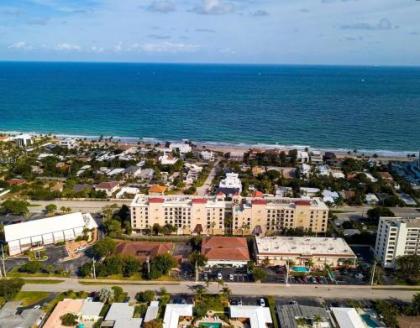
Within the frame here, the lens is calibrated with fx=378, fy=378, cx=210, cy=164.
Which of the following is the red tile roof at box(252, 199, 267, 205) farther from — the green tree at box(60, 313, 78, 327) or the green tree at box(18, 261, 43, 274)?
the green tree at box(18, 261, 43, 274)

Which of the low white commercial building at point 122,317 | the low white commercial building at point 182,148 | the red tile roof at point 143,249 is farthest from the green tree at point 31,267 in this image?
the low white commercial building at point 182,148

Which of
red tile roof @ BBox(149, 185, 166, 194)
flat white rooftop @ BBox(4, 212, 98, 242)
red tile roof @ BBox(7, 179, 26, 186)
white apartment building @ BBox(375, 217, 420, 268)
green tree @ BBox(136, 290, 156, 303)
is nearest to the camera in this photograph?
green tree @ BBox(136, 290, 156, 303)

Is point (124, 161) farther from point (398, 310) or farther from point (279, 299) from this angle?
point (398, 310)

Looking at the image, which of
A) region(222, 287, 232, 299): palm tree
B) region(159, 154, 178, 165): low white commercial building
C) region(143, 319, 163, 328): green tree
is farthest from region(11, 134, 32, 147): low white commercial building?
region(143, 319, 163, 328): green tree

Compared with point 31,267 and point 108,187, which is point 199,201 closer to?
point 31,267

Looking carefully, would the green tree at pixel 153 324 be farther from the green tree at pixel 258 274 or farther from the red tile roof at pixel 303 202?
the red tile roof at pixel 303 202

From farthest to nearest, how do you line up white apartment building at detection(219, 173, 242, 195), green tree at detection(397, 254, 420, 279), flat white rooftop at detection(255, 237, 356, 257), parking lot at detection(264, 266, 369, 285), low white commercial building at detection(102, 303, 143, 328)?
white apartment building at detection(219, 173, 242, 195)
flat white rooftop at detection(255, 237, 356, 257)
parking lot at detection(264, 266, 369, 285)
green tree at detection(397, 254, 420, 279)
low white commercial building at detection(102, 303, 143, 328)

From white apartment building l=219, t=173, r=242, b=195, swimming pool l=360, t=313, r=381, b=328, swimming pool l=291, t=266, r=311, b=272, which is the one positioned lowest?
swimming pool l=360, t=313, r=381, b=328
